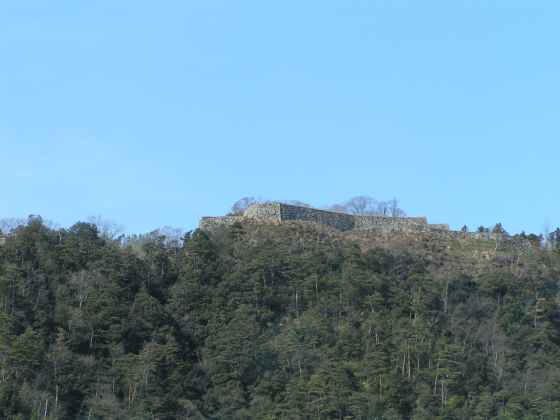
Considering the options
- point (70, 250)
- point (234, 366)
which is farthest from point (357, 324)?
point (70, 250)

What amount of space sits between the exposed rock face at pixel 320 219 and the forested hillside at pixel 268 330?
2.45m

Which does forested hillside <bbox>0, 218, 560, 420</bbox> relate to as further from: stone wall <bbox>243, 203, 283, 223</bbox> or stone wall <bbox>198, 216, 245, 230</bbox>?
stone wall <bbox>198, 216, 245, 230</bbox>

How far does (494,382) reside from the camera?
54.1 metres

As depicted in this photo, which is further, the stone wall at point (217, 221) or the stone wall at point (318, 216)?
the stone wall at point (318, 216)

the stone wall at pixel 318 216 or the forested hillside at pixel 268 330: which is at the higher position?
the stone wall at pixel 318 216

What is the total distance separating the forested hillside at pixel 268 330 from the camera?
51438mm

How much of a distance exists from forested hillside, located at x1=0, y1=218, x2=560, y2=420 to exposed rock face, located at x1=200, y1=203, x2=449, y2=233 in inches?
96.7

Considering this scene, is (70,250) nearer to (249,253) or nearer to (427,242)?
(249,253)

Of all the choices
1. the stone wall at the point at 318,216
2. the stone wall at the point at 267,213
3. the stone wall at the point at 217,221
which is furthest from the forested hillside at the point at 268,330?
the stone wall at the point at 318,216

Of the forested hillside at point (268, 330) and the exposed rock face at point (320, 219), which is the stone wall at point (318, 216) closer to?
the exposed rock face at point (320, 219)

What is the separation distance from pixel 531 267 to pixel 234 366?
57.9 feet

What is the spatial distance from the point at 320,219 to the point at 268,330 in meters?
12.7

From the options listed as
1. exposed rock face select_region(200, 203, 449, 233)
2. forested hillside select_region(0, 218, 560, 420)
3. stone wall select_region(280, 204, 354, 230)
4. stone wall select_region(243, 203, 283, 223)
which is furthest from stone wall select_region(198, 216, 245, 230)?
forested hillside select_region(0, 218, 560, 420)

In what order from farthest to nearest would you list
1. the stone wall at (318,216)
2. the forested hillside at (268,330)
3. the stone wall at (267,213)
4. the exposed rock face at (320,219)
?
the stone wall at (318,216) → the exposed rock face at (320,219) → the stone wall at (267,213) → the forested hillside at (268,330)
